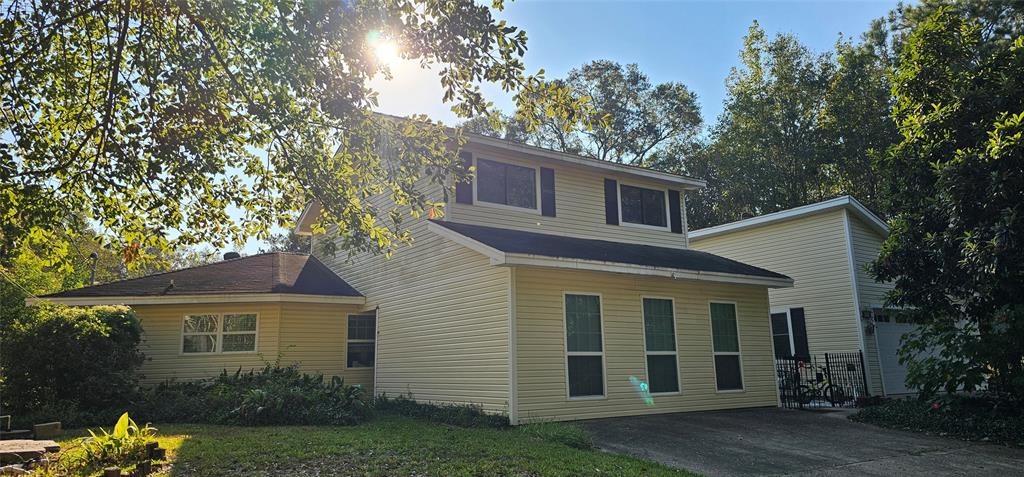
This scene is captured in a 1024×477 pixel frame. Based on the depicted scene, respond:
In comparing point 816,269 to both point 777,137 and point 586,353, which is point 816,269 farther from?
point 777,137

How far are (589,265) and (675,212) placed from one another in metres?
6.29

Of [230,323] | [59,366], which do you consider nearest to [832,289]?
[230,323]

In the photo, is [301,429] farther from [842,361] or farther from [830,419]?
[842,361]

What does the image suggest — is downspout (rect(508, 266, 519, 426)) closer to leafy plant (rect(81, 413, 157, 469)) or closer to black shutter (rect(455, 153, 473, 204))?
black shutter (rect(455, 153, 473, 204))

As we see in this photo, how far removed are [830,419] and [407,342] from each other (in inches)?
349

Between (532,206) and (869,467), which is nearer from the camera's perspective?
(869,467)

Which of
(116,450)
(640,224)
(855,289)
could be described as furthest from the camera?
(855,289)

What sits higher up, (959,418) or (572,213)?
(572,213)

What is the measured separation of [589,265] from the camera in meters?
10.8

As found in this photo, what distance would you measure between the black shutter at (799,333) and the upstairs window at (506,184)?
8442mm

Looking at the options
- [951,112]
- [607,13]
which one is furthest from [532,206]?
[951,112]

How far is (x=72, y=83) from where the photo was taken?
25.7ft

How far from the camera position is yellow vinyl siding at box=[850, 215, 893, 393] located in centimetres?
1539

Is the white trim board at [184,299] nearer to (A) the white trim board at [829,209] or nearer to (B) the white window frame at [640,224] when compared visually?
(B) the white window frame at [640,224]
